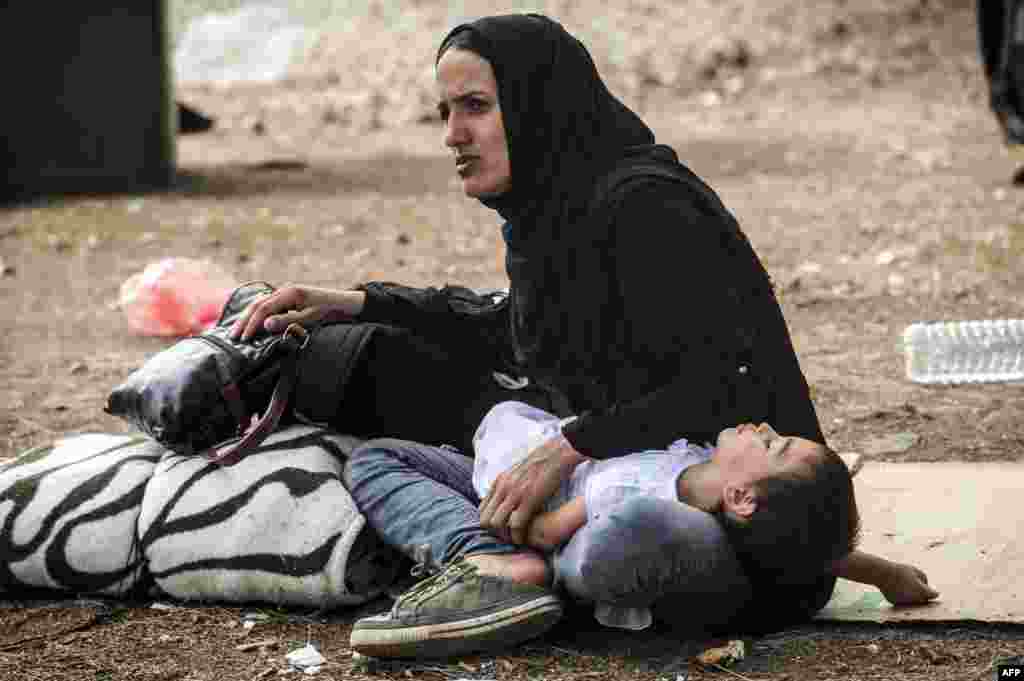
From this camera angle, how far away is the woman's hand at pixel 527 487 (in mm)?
3002

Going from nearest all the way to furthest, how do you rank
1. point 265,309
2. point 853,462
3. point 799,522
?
point 799,522 → point 265,309 → point 853,462

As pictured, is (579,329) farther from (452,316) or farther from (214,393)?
(214,393)

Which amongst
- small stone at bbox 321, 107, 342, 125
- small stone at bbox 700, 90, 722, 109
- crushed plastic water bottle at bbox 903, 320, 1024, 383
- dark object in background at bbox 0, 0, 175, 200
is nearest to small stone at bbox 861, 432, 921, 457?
crushed plastic water bottle at bbox 903, 320, 1024, 383

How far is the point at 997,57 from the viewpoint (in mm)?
9133

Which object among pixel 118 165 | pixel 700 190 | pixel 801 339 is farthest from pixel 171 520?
pixel 118 165

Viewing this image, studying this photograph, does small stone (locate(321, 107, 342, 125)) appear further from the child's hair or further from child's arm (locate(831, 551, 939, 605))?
the child's hair

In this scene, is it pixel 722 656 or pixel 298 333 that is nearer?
pixel 722 656

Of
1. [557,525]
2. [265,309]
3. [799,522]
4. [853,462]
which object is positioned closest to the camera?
[799,522]

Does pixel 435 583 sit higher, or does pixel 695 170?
pixel 695 170

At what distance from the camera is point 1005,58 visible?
8859 mm

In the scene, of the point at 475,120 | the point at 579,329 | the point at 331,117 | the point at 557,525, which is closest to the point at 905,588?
the point at 557,525

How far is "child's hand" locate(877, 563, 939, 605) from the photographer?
311 cm

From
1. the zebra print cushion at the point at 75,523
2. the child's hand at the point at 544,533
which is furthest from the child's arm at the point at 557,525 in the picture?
the zebra print cushion at the point at 75,523

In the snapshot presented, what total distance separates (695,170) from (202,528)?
20.5 ft
